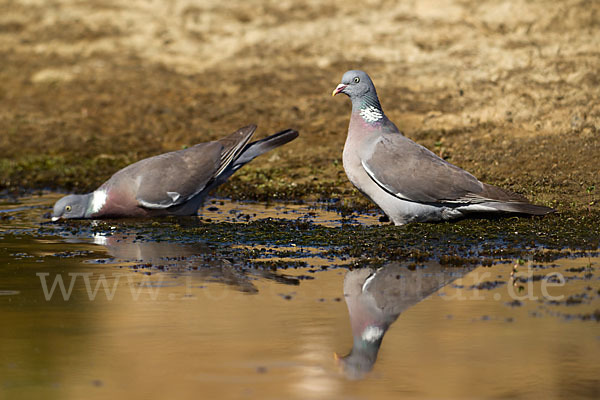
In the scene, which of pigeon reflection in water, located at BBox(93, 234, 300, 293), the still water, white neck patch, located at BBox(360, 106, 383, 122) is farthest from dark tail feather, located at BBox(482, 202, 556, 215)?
pigeon reflection in water, located at BBox(93, 234, 300, 293)

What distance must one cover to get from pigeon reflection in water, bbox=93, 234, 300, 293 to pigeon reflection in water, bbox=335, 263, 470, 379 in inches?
22.5

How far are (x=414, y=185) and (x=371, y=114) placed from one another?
38.8 inches

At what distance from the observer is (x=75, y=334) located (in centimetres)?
610

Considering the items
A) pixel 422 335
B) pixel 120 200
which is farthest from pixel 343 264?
pixel 120 200

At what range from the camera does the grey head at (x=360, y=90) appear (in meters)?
9.45

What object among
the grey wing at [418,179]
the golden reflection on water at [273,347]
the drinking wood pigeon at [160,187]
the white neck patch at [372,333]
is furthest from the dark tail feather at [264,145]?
the white neck patch at [372,333]

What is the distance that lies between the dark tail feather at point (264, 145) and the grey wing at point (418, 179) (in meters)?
1.95

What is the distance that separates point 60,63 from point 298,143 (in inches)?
242

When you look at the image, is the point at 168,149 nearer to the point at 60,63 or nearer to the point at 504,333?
the point at 60,63

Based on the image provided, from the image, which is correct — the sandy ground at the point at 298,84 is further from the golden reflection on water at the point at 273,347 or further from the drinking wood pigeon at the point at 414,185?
the golden reflection on water at the point at 273,347

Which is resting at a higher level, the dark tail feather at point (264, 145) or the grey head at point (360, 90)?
the grey head at point (360, 90)

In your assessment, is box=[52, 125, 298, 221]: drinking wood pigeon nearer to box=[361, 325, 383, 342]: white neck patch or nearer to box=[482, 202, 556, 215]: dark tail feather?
box=[482, 202, 556, 215]: dark tail feather

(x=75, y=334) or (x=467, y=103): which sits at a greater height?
(x=467, y=103)

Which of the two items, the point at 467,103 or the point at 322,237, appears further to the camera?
the point at 467,103
